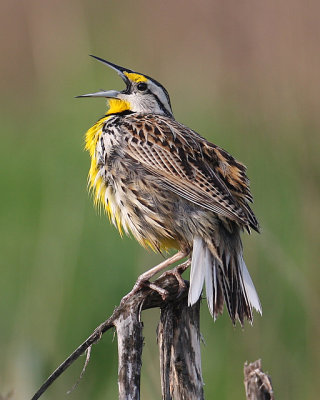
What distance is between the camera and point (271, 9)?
310 centimetres

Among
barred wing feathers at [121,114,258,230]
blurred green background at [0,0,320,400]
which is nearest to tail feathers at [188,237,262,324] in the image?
barred wing feathers at [121,114,258,230]

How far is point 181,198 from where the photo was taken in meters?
2.51

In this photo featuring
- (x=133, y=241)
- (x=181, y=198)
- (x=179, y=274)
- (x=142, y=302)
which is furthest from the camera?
(x=133, y=241)

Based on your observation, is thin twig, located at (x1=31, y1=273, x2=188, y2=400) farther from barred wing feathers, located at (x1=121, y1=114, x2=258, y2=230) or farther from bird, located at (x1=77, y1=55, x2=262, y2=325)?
barred wing feathers, located at (x1=121, y1=114, x2=258, y2=230)

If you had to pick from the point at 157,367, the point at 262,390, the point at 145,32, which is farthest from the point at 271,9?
the point at 262,390

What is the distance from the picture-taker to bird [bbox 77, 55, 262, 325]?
7.79 ft

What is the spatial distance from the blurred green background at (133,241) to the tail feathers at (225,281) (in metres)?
0.34

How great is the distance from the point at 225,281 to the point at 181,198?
10.6 inches

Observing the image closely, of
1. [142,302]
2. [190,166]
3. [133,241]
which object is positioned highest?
[190,166]

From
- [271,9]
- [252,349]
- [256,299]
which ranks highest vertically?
[271,9]

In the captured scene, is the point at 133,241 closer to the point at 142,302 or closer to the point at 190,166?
the point at 190,166

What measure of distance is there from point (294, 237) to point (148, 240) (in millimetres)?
842

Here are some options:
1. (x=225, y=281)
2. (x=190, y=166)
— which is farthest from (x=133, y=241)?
(x=225, y=281)

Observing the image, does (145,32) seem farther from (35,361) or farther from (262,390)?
(262,390)
